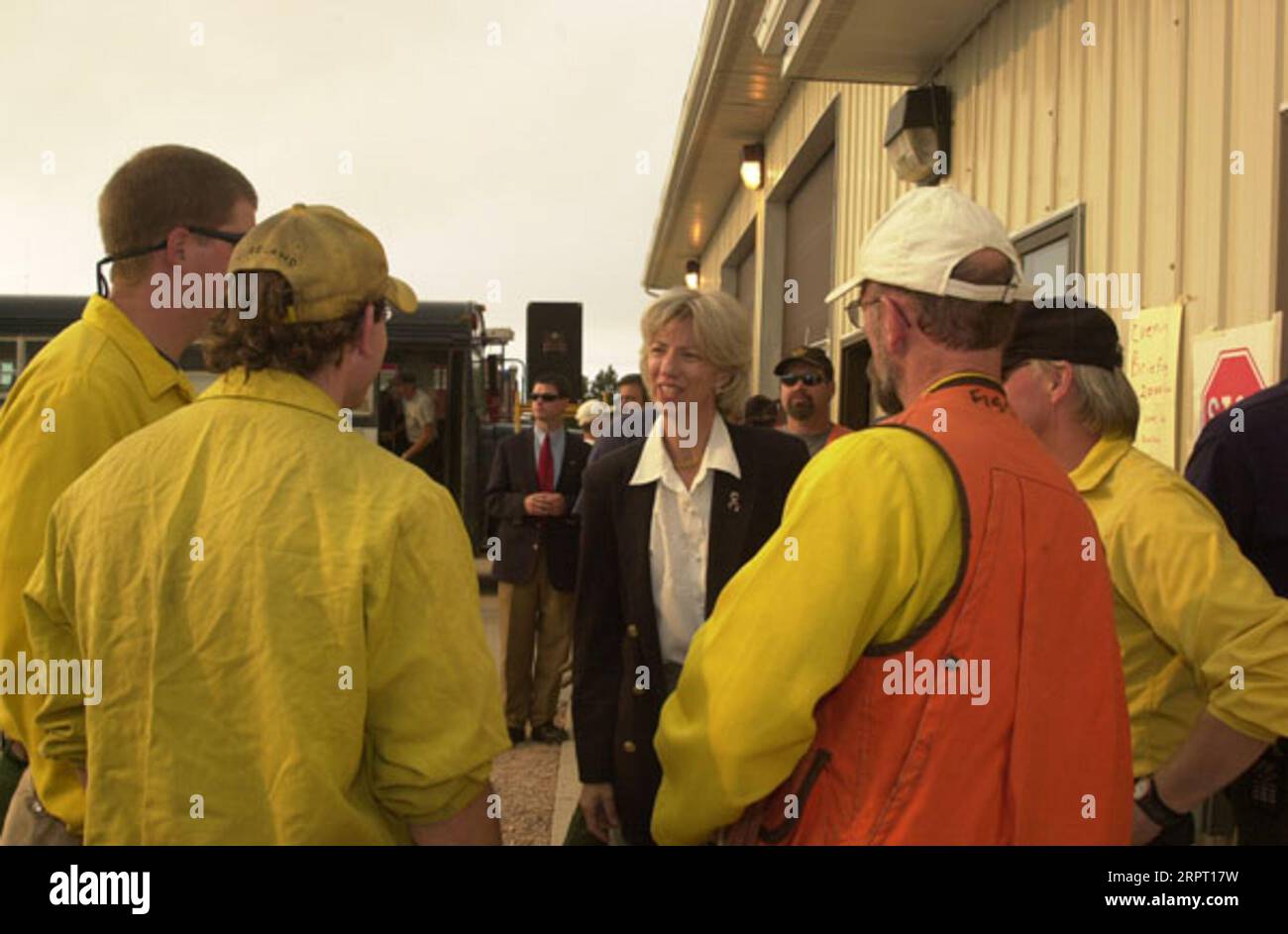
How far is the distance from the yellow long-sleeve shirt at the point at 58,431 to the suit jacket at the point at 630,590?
3.54 feet

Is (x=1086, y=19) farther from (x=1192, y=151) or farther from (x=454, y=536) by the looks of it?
(x=454, y=536)

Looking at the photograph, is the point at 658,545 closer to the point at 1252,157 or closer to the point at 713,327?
the point at 713,327

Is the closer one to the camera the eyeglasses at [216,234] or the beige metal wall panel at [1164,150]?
the eyeglasses at [216,234]

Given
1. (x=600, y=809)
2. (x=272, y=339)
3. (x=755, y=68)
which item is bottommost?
(x=600, y=809)

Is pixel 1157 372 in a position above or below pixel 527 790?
above

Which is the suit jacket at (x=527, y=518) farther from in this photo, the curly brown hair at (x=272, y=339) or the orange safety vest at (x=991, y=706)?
the orange safety vest at (x=991, y=706)

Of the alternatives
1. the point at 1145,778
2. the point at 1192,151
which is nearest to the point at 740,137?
the point at 1192,151

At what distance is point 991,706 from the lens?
1401mm

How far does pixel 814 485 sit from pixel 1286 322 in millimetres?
2333

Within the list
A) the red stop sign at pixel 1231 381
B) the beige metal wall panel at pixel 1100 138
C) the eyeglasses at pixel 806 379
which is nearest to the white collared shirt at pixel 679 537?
the red stop sign at pixel 1231 381

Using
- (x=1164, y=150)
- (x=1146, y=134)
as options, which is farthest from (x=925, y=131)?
(x=1164, y=150)

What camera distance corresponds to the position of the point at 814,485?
1.48 m

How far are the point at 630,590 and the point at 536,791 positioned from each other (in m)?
3.30

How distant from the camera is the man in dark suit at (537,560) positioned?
6.61 metres
